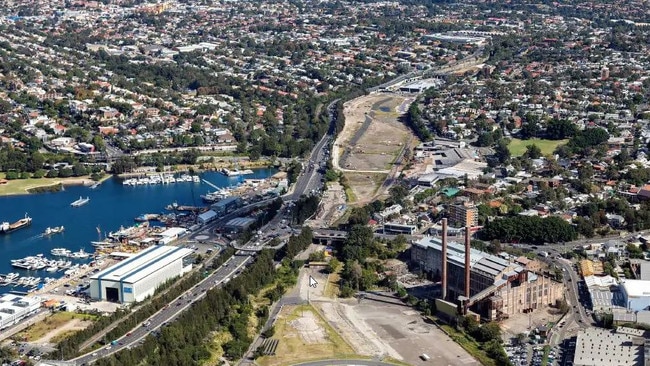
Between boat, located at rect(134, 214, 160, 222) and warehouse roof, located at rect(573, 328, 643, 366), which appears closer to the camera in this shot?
warehouse roof, located at rect(573, 328, 643, 366)

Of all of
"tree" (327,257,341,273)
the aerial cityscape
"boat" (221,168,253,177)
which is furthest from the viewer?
"boat" (221,168,253,177)

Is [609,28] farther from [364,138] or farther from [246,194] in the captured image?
[246,194]

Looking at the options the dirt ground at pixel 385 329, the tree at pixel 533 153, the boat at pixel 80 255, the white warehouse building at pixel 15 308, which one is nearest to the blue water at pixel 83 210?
the boat at pixel 80 255

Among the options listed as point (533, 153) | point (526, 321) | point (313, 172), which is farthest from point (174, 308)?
point (533, 153)

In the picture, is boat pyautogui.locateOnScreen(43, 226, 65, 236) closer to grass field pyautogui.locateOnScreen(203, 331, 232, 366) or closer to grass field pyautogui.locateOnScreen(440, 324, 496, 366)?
grass field pyautogui.locateOnScreen(203, 331, 232, 366)

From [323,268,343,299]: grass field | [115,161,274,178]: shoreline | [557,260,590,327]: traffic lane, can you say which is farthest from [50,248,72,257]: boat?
[557,260,590,327]: traffic lane
